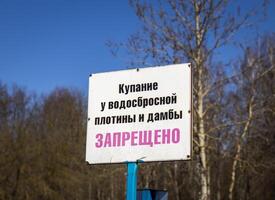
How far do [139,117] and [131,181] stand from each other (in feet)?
1.44

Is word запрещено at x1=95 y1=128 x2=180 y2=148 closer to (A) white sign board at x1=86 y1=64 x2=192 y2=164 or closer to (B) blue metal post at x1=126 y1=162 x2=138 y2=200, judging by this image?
(A) white sign board at x1=86 y1=64 x2=192 y2=164

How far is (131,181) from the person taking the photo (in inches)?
123

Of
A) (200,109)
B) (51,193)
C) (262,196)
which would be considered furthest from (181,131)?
(262,196)

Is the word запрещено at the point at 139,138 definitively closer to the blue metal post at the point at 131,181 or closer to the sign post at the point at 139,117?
the sign post at the point at 139,117

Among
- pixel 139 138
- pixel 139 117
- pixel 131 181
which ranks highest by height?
pixel 139 117

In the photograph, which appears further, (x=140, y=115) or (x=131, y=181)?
(x=140, y=115)

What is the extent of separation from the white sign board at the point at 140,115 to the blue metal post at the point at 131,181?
47mm

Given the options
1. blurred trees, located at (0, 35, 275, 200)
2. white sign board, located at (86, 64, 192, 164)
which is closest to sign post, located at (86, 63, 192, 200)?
white sign board, located at (86, 64, 192, 164)

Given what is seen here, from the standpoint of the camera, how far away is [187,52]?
13.2 meters

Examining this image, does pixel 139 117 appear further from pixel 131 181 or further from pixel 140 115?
pixel 131 181

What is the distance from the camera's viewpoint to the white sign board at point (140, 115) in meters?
3.12

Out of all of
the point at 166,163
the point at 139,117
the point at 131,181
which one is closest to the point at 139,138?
the point at 139,117

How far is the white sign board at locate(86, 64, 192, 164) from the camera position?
10.2ft

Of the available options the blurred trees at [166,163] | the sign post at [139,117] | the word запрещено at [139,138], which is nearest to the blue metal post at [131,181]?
the sign post at [139,117]
